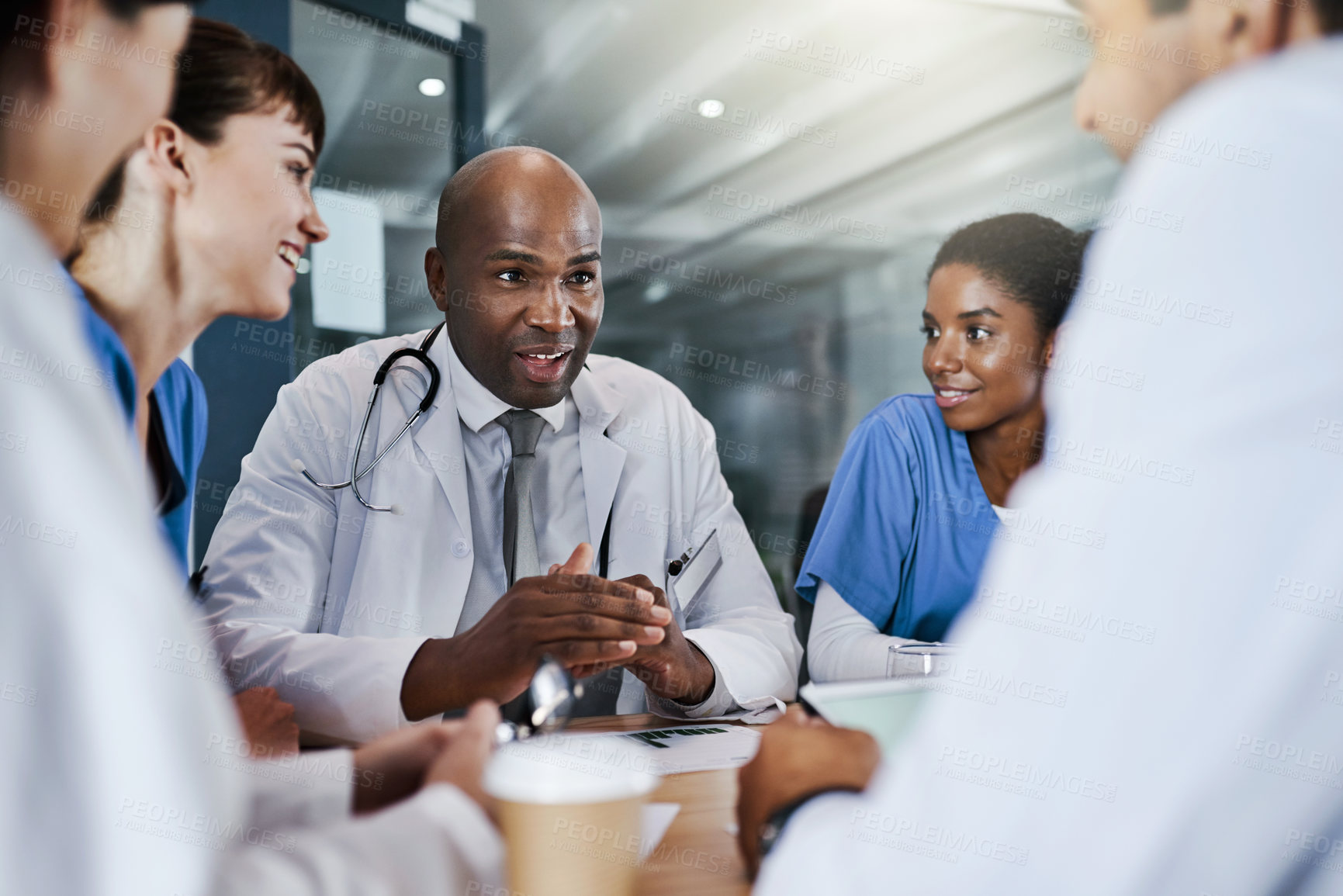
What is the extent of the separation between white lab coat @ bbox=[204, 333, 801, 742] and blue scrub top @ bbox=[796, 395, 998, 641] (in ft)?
0.47

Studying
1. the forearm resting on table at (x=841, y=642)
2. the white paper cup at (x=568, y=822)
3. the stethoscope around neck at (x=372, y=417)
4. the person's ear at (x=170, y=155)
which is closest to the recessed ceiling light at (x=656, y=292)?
the stethoscope around neck at (x=372, y=417)

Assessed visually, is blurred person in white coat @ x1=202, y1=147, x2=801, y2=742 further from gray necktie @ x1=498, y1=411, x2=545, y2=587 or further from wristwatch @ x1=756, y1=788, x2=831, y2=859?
wristwatch @ x1=756, y1=788, x2=831, y2=859

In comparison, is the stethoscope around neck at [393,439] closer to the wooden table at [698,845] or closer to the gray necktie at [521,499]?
the gray necktie at [521,499]

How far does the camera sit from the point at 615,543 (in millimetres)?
1280

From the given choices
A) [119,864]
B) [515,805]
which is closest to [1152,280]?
[515,805]

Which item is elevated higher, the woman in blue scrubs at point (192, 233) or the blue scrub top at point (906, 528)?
the woman in blue scrubs at point (192, 233)

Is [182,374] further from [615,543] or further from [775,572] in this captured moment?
[775,572]

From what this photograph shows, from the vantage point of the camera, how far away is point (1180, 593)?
436 mm

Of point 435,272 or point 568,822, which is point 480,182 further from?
point 568,822

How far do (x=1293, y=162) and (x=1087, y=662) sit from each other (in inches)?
11.8

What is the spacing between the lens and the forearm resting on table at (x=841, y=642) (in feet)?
4.25

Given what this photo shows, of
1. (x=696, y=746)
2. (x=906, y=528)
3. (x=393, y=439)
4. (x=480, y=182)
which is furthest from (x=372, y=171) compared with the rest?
(x=906, y=528)

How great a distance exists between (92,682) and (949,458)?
49.8 inches

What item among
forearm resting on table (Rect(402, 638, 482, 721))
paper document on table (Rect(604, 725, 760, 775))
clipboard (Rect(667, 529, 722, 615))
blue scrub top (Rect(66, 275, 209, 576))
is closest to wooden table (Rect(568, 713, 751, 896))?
paper document on table (Rect(604, 725, 760, 775))
